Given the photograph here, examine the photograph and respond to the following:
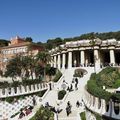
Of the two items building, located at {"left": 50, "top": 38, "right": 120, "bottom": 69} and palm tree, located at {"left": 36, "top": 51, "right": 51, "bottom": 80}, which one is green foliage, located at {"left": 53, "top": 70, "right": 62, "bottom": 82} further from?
building, located at {"left": 50, "top": 38, "right": 120, "bottom": 69}

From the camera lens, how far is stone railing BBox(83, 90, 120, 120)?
3117 centimetres

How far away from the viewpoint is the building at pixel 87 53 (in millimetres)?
72750

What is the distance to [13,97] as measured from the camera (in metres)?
54.0

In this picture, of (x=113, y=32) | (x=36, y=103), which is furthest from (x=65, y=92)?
(x=113, y=32)

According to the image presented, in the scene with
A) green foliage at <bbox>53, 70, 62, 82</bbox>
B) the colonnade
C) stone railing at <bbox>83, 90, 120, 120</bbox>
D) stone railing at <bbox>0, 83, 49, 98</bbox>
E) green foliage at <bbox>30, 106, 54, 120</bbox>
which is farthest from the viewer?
the colonnade

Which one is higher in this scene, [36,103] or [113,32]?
[113,32]

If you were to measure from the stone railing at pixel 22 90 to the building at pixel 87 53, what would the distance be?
16.1 metres

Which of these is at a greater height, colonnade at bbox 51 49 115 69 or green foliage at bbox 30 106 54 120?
colonnade at bbox 51 49 115 69

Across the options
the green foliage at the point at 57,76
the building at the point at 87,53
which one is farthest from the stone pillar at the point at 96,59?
the green foliage at the point at 57,76

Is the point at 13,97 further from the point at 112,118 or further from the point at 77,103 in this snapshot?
the point at 112,118

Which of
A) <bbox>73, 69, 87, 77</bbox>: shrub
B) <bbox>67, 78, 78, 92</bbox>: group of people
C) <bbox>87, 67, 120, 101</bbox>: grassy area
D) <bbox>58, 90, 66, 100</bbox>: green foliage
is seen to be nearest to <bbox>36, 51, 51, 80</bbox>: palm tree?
<bbox>73, 69, 87, 77</bbox>: shrub

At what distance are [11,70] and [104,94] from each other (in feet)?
174

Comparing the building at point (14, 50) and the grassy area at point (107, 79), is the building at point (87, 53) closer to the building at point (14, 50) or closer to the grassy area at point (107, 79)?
the grassy area at point (107, 79)

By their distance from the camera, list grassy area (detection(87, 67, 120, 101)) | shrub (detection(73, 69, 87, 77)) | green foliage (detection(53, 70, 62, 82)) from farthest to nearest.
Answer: shrub (detection(73, 69, 87, 77)), green foliage (detection(53, 70, 62, 82)), grassy area (detection(87, 67, 120, 101))
